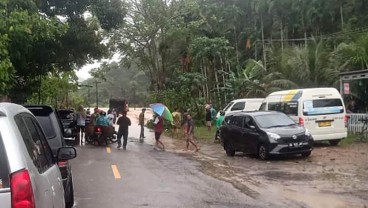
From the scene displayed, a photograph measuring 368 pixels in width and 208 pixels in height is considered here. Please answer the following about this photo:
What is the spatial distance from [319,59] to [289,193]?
19731 millimetres

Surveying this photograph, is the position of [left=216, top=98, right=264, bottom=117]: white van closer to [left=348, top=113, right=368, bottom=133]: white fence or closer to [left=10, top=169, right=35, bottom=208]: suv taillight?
[left=348, top=113, right=368, bottom=133]: white fence

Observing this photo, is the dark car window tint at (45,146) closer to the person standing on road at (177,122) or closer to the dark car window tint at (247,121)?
the dark car window tint at (247,121)

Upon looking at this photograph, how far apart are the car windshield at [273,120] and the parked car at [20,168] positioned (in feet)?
41.0

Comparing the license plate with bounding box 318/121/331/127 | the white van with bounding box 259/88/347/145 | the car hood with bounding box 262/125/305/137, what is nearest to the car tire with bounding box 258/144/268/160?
the car hood with bounding box 262/125/305/137

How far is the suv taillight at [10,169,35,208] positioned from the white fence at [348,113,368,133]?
19646 millimetres

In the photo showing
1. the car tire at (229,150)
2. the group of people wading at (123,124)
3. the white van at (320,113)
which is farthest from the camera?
the group of people wading at (123,124)

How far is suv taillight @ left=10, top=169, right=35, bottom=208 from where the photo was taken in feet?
11.3

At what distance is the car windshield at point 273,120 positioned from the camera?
16.7 meters

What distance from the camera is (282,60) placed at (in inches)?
1225

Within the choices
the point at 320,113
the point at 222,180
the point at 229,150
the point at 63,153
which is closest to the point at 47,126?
the point at 63,153

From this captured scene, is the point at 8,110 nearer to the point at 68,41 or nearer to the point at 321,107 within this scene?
the point at 321,107

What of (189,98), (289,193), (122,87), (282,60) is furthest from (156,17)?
(122,87)

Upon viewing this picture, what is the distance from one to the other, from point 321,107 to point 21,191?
16.0 m

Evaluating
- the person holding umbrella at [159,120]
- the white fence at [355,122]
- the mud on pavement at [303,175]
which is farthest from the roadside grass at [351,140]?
the person holding umbrella at [159,120]
